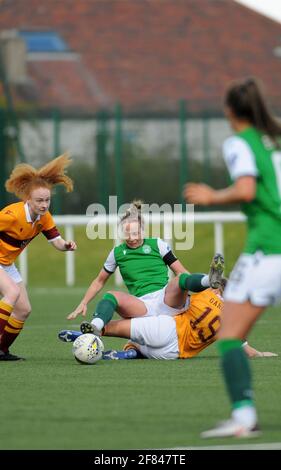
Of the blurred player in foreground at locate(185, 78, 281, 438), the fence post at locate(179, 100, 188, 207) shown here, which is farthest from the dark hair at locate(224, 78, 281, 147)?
the fence post at locate(179, 100, 188, 207)

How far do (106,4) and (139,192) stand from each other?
36685 millimetres

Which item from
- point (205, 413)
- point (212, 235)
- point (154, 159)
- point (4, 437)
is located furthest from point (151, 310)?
point (154, 159)

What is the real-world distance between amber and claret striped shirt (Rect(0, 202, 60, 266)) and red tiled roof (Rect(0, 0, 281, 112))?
45.9 m

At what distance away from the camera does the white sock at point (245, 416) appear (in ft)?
25.4

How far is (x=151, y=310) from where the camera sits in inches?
476

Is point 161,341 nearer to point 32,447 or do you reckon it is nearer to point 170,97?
point 32,447

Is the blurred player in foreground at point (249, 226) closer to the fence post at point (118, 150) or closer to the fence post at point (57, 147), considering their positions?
the fence post at point (57, 147)

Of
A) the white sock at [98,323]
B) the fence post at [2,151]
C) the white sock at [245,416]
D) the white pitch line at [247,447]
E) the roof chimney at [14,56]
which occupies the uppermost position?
the roof chimney at [14,56]

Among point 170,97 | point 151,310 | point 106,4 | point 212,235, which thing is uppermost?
point 106,4

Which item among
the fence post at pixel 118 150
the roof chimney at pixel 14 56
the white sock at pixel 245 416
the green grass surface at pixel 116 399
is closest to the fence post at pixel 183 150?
the fence post at pixel 118 150

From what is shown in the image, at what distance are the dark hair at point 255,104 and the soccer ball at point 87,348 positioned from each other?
3976mm

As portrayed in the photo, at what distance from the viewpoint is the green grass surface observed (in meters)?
7.78

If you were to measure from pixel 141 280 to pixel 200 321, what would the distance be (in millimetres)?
778

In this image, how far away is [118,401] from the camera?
927 cm
